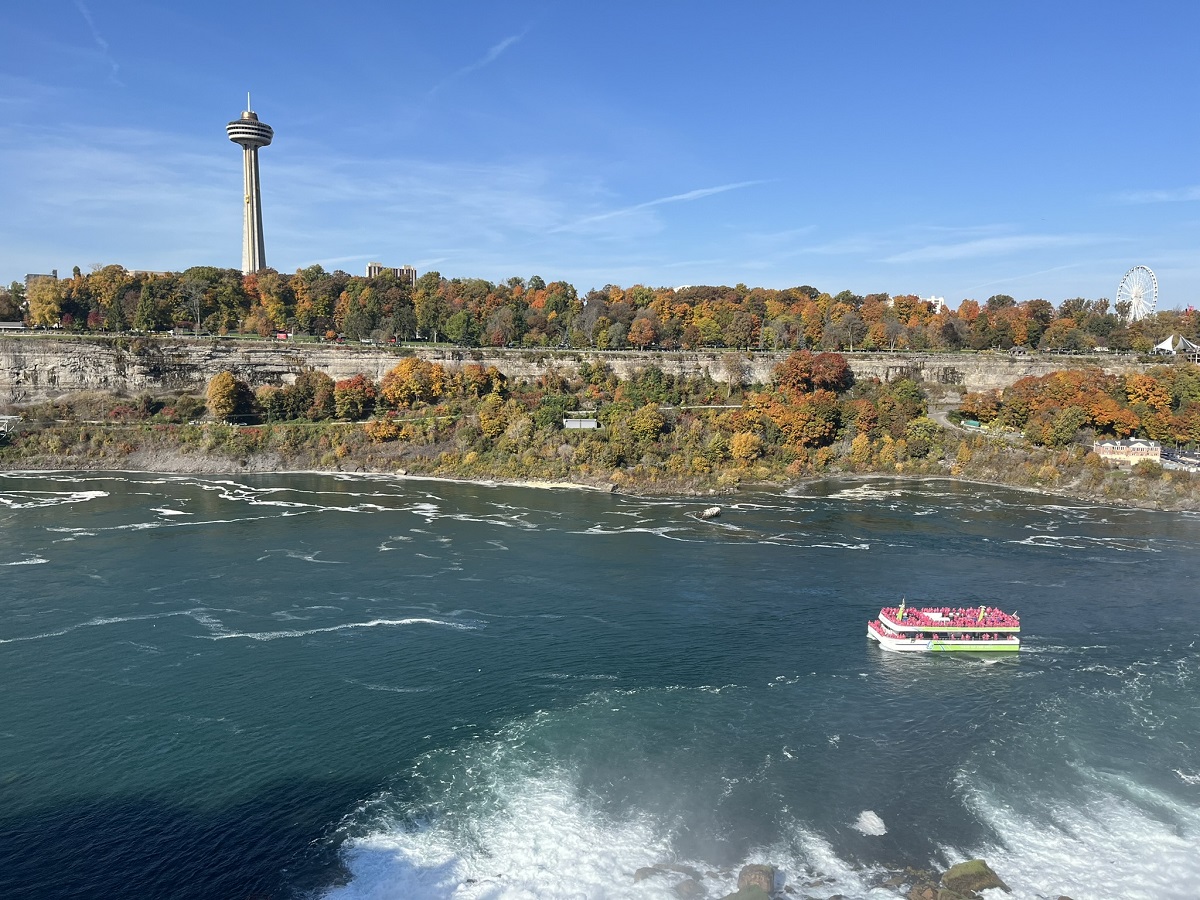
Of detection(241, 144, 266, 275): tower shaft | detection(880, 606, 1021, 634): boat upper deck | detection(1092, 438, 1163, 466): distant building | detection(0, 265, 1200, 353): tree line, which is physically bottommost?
detection(880, 606, 1021, 634): boat upper deck

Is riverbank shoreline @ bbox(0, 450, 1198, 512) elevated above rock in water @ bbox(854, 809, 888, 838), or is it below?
above

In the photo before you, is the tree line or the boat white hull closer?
the boat white hull

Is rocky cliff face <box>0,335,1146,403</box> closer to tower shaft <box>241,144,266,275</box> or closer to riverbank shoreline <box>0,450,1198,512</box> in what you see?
riverbank shoreline <box>0,450,1198,512</box>

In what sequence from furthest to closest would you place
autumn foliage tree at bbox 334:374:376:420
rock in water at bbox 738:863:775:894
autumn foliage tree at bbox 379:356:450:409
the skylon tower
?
the skylon tower → autumn foliage tree at bbox 379:356:450:409 → autumn foliage tree at bbox 334:374:376:420 → rock in water at bbox 738:863:775:894

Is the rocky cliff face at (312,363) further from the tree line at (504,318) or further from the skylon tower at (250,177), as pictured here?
the skylon tower at (250,177)

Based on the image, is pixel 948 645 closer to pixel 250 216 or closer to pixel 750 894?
pixel 750 894

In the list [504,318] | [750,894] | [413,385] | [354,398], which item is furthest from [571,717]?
[504,318]

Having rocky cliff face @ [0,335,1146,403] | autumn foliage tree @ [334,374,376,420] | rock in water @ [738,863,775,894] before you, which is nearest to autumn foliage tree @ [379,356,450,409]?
autumn foliage tree @ [334,374,376,420]

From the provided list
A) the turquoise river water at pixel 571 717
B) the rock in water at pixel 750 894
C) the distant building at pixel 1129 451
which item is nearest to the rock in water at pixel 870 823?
the turquoise river water at pixel 571 717
